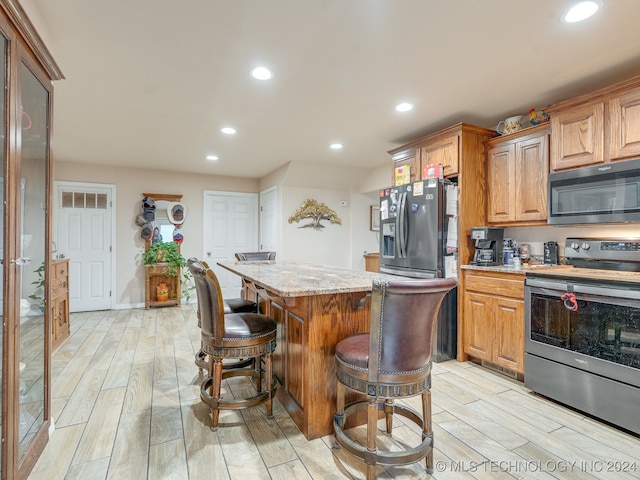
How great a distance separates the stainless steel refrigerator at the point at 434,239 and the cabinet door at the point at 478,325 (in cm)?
12

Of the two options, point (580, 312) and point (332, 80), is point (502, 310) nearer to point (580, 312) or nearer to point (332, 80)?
point (580, 312)

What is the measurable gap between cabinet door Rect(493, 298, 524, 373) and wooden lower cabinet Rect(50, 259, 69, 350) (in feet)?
13.9

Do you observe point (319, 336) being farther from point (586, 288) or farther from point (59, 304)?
point (59, 304)

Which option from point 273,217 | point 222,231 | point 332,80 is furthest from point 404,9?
point 222,231

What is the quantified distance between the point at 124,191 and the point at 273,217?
97.6 inches

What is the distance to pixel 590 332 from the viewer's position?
7.23 feet

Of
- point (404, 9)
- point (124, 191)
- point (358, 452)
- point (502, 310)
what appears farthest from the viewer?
point (124, 191)

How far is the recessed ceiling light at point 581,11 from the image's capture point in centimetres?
167

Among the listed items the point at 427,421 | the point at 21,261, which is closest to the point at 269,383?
the point at 427,421

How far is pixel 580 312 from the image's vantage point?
2.24 metres

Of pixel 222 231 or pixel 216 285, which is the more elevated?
pixel 222 231

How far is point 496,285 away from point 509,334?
410 millimetres

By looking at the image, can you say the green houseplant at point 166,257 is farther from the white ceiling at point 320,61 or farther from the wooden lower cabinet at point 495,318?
the wooden lower cabinet at point 495,318

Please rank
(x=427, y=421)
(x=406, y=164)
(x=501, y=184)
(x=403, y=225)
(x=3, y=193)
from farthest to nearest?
1. (x=406, y=164)
2. (x=403, y=225)
3. (x=501, y=184)
4. (x=427, y=421)
5. (x=3, y=193)
